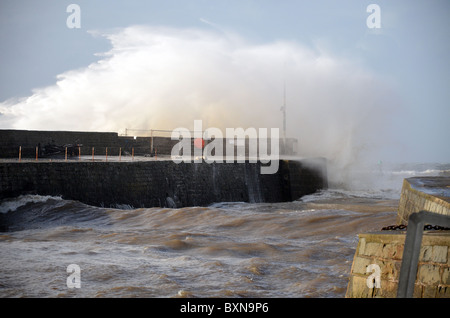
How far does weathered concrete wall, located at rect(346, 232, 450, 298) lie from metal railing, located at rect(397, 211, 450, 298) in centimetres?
98

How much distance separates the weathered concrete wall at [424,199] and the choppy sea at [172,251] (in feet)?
3.24

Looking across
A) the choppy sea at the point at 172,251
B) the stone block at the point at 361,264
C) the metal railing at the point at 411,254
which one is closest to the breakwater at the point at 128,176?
the choppy sea at the point at 172,251

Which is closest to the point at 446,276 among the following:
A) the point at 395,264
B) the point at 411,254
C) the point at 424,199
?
the point at 395,264

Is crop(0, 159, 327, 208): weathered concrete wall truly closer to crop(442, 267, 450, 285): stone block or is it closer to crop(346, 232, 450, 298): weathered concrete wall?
crop(346, 232, 450, 298): weathered concrete wall

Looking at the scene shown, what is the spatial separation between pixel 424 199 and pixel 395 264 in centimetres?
482

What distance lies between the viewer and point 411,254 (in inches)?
121

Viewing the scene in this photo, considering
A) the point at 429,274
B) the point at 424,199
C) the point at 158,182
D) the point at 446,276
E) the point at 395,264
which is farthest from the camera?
the point at 158,182

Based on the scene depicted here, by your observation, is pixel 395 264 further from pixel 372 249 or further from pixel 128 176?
pixel 128 176

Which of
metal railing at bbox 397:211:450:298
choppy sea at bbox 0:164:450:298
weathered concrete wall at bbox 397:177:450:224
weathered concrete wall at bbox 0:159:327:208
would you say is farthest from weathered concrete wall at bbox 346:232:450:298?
weathered concrete wall at bbox 0:159:327:208

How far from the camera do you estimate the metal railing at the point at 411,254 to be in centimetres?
306

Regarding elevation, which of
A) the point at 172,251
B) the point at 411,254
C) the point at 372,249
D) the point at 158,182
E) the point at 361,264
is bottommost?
the point at 172,251

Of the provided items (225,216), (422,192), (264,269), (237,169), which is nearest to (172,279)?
(264,269)

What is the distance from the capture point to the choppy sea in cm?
636
